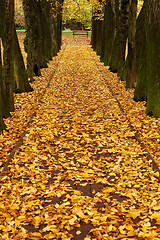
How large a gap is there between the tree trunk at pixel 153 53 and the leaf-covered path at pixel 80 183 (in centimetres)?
95

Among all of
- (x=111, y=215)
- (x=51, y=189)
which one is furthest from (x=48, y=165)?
(x=111, y=215)

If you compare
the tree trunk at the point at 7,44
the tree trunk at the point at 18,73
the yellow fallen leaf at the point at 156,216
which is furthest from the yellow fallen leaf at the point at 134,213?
the tree trunk at the point at 18,73

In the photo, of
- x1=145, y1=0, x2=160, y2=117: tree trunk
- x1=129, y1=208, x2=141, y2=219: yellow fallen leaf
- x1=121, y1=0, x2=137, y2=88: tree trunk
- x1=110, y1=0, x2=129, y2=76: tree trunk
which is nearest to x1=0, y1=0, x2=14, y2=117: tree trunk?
x1=145, y1=0, x2=160, y2=117: tree trunk

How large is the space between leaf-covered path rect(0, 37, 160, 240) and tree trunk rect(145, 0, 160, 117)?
95 cm

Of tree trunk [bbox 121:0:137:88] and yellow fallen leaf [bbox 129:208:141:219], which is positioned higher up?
tree trunk [bbox 121:0:137:88]

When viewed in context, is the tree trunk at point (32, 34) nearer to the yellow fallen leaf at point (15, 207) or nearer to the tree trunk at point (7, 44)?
the tree trunk at point (7, 44)

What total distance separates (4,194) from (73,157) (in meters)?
2.06

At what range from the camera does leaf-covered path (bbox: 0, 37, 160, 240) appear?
4.68m

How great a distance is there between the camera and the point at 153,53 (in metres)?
9.90

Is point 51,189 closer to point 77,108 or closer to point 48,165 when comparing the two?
point 48,165

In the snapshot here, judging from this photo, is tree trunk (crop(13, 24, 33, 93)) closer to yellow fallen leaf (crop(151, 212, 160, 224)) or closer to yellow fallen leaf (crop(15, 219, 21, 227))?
yellow fallen leaf (crop(15, 219, 21, 227))

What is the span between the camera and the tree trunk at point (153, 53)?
31.7 ft

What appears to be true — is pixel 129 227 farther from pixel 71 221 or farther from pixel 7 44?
pixel 7 44

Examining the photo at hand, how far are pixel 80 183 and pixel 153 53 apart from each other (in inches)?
214
